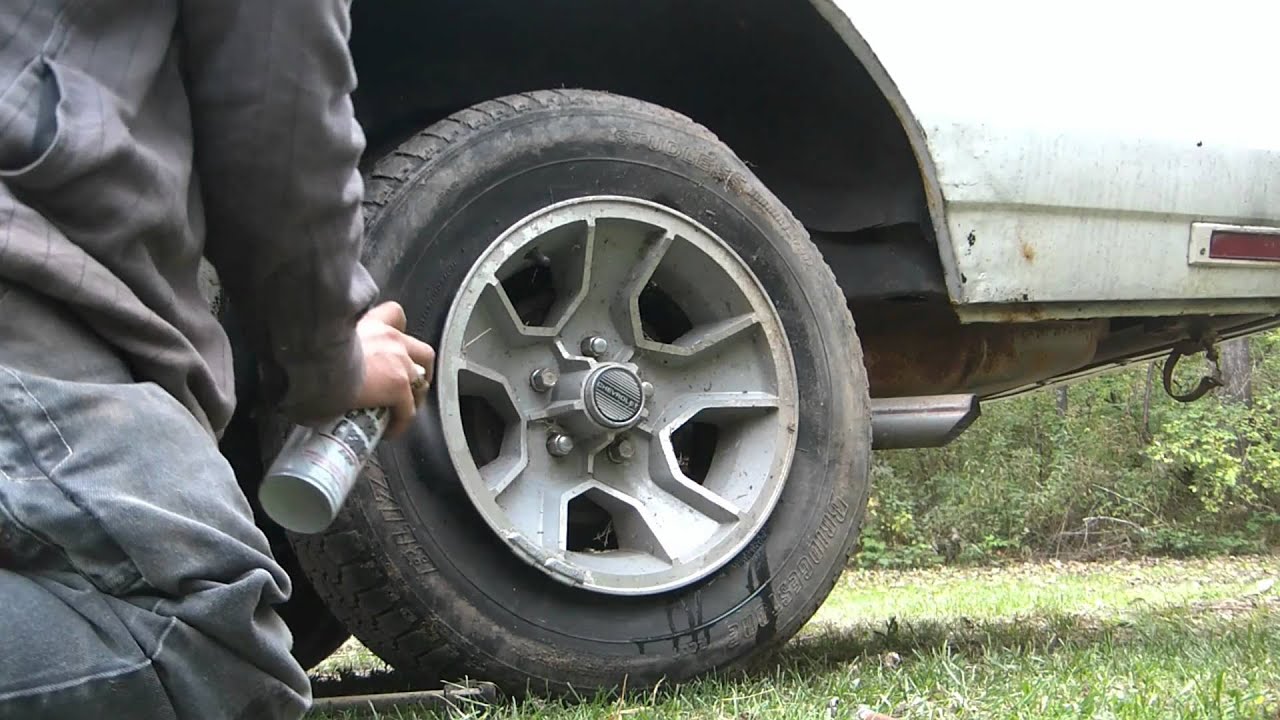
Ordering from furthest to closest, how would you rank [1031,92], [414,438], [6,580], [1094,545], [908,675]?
1. [1094,545]
2. [1031,92]
3. [908,675]
4. [414,438]
5. [6,580]

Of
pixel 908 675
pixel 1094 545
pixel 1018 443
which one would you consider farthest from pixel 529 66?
pixel 1018 443

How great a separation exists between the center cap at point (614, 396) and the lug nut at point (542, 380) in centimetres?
8

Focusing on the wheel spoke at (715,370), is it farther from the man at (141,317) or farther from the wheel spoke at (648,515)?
the man at (141,317)

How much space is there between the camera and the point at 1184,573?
358 inches

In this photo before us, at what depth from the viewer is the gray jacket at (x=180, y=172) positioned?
932 mm

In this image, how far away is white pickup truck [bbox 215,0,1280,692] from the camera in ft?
7.17

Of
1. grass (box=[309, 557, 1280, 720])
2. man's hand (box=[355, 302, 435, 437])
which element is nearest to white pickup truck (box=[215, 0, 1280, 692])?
grass (box=[309, 557, 1280, 720])

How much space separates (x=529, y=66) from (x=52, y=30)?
1.85m

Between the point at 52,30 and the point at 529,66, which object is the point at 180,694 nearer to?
the point at 52,30

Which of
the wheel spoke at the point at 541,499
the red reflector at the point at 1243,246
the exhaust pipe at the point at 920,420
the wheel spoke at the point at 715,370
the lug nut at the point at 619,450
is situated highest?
the red reflector at the point at 1243,246

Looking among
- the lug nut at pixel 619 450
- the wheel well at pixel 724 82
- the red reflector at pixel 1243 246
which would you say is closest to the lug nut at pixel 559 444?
the lug nut at pixel 619 450

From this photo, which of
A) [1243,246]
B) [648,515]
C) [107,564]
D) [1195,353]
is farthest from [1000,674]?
[107,564]

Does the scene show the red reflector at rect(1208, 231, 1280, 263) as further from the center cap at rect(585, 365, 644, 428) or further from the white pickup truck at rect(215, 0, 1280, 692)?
the center cap at rect(585, 365, 644, 428)

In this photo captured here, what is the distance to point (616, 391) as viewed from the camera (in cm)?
236
